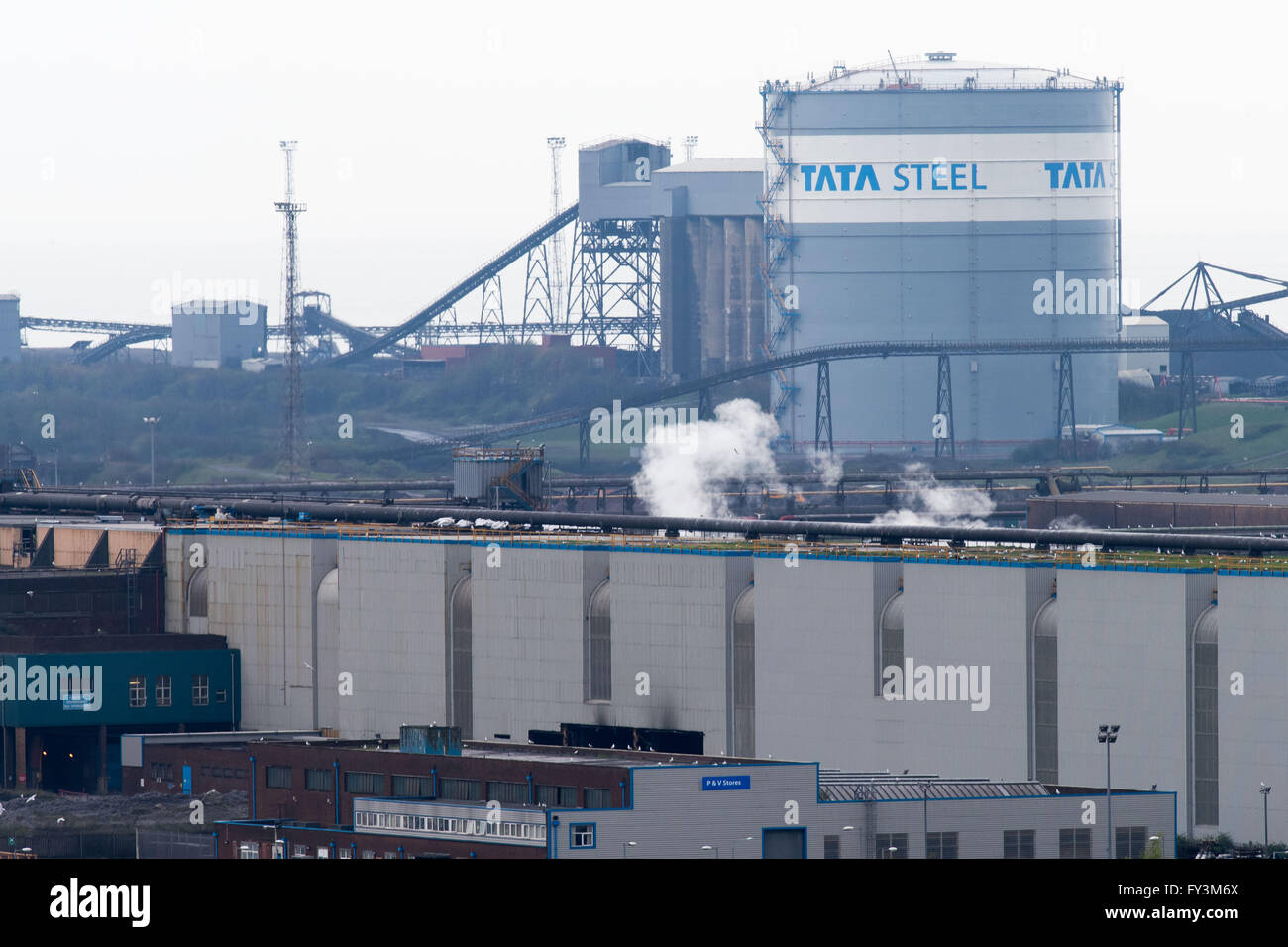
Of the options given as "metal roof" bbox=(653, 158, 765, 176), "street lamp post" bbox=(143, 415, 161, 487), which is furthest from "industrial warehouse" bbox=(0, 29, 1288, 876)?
"metal roof" bbox=(653, 158, 765, 176)

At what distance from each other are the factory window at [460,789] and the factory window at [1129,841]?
1186 centimetres

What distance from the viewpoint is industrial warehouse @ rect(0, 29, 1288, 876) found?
43.2 metres

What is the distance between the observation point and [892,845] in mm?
41250

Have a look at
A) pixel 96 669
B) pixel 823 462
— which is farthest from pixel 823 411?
pixel 96 669

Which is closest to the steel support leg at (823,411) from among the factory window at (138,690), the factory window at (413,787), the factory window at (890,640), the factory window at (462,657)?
the factory window at (462,657)

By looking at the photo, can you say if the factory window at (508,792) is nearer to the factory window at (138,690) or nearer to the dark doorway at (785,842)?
the dark doorway at (785,842)

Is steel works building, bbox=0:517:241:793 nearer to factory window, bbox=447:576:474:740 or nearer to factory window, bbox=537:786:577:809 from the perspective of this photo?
factory window, bbox=447:576:474:740

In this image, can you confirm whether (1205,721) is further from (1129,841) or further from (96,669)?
(96,669)

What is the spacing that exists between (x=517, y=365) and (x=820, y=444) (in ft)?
131

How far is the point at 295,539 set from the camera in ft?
222

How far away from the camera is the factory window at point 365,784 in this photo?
45.8 meters

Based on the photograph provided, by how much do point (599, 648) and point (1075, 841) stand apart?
19.4 metres
